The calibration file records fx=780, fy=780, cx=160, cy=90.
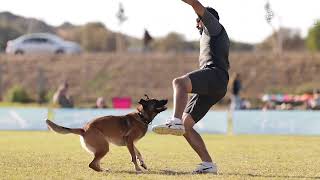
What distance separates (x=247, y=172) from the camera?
34.5ft

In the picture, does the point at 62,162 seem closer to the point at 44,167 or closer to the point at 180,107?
the point at 44,167

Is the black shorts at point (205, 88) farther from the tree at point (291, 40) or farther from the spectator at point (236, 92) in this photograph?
the tree at point (291, 40)

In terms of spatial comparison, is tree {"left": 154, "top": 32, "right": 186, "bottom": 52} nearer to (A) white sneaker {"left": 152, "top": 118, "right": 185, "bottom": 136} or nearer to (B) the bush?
(B) the bush

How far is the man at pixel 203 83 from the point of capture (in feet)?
32.6

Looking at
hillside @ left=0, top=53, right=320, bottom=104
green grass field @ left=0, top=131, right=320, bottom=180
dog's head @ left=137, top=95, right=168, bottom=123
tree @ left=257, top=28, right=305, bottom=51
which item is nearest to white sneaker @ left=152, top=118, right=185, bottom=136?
green grass field @ left=0, top=131, right=320, bottom=180

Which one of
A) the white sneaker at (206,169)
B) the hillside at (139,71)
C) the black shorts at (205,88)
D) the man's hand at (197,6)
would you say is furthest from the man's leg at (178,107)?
the hillside at (139,71)

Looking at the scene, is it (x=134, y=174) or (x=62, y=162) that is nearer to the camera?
(x=134, y=174)

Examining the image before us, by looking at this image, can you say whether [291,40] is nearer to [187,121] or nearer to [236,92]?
[236,92]

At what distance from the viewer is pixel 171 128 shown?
981cm

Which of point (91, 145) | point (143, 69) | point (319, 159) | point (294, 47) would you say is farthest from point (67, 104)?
point (294, 47)

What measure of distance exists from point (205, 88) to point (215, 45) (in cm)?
58

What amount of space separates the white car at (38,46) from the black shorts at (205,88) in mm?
45411

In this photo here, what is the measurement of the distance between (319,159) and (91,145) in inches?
178

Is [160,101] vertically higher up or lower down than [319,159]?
higher up
